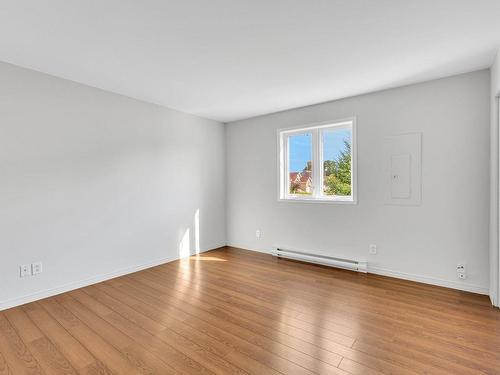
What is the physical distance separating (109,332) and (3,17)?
254 cm

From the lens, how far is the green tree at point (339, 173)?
3812 mm

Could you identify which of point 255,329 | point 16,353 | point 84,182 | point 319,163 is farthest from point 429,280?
point 84,182

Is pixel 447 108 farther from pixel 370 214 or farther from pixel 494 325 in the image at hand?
pixel 494 325

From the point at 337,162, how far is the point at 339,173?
17 cm

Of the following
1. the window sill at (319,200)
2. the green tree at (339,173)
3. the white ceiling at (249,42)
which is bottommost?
the window sill at (319,200)

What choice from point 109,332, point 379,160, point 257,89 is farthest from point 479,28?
point 109,332

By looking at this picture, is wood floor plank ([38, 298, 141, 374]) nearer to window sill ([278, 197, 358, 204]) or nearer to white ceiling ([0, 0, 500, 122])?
white ceiling ([0, 0, 500, 122])

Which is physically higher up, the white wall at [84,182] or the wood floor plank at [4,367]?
the white wall at [84,182]

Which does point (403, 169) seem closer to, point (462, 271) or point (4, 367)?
point (462, 271)

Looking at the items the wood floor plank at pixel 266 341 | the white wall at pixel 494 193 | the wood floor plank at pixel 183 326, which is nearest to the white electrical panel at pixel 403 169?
the white wall at pixel 494 193

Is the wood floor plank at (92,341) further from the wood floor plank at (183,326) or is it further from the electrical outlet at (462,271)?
the electrical outlet at (462,271)

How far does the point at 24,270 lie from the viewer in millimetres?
2697

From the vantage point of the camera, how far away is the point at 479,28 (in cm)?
203

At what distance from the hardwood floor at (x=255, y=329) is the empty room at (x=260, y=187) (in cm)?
2
